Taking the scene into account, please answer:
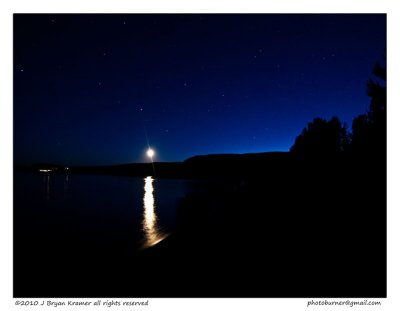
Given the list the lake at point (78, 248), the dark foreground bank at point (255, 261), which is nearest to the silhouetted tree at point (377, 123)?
the dark foreground bank at point (255, 261)

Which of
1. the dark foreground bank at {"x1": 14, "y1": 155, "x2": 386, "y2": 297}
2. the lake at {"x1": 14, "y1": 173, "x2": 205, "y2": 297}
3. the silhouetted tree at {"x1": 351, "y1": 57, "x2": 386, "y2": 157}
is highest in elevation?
the silhouetted tree at {"x1": 351, "y1": 57, "x2": 386, "y2": 157}

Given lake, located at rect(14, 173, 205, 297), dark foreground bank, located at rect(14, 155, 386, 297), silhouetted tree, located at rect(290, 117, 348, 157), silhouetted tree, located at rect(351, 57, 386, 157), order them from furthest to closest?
silhouetted tree, located at rect(290, 117, 348, 157) → silhouetted tree, located at rect(351, 57, 386, 157) → lake, located at rect(14, 173, 205, 297) → dark foreground bank, located at rect(14, 155, 386, 297)

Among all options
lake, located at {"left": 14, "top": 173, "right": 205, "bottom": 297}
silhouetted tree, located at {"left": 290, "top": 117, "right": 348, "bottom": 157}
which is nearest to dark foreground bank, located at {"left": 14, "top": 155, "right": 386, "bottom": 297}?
lake, located at {"left": 14, "top": 173, "right": 205, "bottom": 297}

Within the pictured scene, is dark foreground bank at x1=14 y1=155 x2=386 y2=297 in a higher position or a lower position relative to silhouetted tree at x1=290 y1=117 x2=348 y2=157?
lower

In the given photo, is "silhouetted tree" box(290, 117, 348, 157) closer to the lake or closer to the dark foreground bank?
the dark foreground bank

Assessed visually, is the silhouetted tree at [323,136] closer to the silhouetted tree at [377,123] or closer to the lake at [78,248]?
the silhouetted tree at [377,123]

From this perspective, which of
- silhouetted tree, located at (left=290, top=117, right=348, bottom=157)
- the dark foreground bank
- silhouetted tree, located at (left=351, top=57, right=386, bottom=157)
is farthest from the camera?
A: silhouetted tree, located at (left=290, top=117, right=348, bottom=157)

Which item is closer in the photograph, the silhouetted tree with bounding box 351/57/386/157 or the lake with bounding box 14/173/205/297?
the lake with bounding box 14/173/205/297

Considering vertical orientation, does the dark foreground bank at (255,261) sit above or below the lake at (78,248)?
above

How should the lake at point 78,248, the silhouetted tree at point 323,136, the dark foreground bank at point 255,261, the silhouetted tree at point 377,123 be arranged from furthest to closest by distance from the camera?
the silhouetted tree at point 323,136 < the silhouetted tree at point 377,123 < the lake at point 78,248 < the dark foreground bank at point 255,261

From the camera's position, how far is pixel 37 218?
103 feet
